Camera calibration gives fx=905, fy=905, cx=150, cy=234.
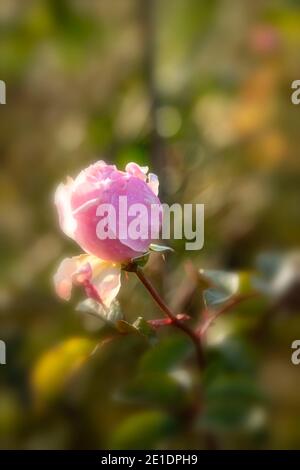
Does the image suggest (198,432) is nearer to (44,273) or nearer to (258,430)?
(258,430)

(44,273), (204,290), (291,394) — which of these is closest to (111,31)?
(44,273)

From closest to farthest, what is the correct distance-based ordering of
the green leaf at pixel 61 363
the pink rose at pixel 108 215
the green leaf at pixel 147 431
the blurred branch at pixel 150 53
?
the pink rose at pixel 108 215 → the green leaf at pixel 61 363 → the green leaf at pixel 147 431 → the blurred branch at pixel 150 53

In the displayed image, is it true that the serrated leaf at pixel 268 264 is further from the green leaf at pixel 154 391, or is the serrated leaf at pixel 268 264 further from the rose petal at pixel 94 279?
the rose petal at pixel 94 279

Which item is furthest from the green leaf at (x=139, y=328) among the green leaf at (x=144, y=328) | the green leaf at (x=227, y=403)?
the green leaf at (x=227, y=403)

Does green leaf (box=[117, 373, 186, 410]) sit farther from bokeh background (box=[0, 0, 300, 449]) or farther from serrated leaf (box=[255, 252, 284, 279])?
serrated leaf (box=[255, 252, 284, 279])

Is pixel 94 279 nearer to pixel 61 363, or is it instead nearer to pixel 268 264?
pixel 61 363

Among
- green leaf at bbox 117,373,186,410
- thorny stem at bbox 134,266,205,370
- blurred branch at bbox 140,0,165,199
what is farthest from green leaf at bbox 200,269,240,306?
blurred branch at bbox 140,0,165,199

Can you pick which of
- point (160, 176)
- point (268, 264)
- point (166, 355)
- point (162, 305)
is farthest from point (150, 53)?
point (162, 305)
